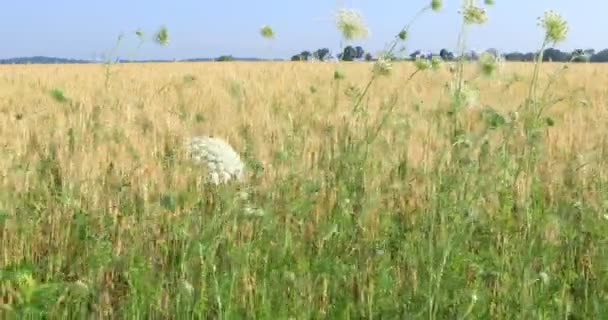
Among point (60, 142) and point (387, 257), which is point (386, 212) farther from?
point (60, 142)

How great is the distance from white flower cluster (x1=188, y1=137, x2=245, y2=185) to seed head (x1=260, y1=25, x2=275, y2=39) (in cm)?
157

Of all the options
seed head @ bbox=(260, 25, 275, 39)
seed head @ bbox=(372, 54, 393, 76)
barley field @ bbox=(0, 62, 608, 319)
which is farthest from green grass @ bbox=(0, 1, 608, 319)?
seed head @ bbox=(260, 25, 275, 39)

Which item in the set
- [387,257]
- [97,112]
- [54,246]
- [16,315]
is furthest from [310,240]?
[97,112]

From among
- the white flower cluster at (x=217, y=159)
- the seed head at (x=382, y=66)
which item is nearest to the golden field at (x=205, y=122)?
the seed head at (x=382, y=66)

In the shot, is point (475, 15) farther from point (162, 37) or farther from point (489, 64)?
point (162, 37)

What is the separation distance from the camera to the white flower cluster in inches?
97.2

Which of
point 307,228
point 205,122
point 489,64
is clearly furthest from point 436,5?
point 205,122

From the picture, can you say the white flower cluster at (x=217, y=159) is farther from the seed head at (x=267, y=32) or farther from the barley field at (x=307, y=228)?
the seed head at (x=267, y=32)

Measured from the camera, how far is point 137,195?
2703 mm

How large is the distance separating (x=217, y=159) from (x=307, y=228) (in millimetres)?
368

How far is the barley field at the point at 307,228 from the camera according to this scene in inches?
79.4

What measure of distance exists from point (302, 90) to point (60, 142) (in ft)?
12.6

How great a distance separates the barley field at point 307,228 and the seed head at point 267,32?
0.58 metres

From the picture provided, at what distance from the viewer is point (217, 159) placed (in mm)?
2508
